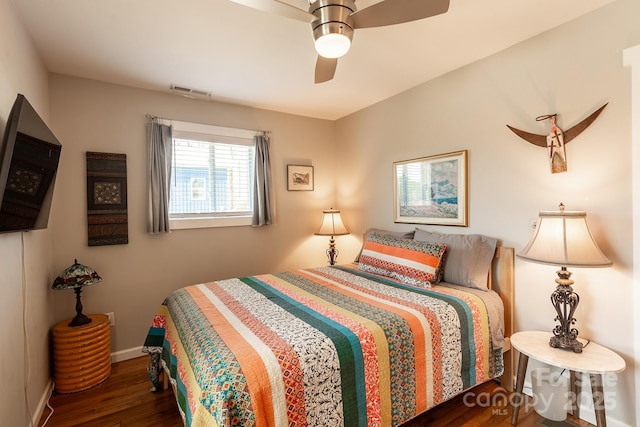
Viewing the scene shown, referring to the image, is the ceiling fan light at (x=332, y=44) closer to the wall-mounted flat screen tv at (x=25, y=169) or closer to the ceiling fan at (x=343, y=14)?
the ceiling fan at (x=343, y=14)

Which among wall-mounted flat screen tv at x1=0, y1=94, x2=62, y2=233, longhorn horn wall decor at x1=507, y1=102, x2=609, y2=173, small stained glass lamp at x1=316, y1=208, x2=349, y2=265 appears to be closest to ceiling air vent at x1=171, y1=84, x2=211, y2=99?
wall-mounted flat screen tv at x1=0, y1=94, x2=62, y2=233

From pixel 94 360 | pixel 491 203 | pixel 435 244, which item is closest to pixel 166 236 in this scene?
pixel 94 360

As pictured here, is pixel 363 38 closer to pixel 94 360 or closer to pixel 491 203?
pixel 491 203

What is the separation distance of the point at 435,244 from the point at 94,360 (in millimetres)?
2942

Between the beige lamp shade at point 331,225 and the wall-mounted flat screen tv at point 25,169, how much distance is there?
2638 millimetres

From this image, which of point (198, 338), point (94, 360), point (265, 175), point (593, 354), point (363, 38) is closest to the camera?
point (198, 338)

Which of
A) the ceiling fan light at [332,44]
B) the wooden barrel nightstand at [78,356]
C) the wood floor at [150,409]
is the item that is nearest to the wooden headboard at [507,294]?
the wood floor at [150,409]

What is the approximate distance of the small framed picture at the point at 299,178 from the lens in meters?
3.90

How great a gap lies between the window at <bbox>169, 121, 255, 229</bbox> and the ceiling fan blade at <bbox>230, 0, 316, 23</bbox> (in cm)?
208

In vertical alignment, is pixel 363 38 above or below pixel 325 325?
above

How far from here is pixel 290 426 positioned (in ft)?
4.34

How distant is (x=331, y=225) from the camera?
3.83 metres

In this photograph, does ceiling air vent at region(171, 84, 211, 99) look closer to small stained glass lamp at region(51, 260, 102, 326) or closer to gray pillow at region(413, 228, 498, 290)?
small stained glass lamp at region(51, 260, 102, 326)

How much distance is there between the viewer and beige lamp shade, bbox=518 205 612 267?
173 centimetres
